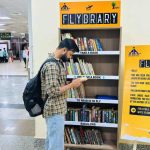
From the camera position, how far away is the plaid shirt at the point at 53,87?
2.41m

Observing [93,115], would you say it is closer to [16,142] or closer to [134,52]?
[134,52]

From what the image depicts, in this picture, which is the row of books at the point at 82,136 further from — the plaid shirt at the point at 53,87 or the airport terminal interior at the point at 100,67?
the plaid shirt at the point at 53,87

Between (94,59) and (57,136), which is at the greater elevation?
(94,59)

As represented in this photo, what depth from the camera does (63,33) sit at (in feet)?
11.5

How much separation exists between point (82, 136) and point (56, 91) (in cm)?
135

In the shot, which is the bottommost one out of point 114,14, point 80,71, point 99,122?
point 99,122

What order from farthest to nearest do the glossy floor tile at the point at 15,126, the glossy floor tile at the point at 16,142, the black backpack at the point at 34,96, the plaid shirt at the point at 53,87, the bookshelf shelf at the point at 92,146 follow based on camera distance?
the glossy floor tile at the point at 15,126 < the glossy floor tile at the point at 16,142 < the bookshelf shelf at the point at 92,146 < the black backpack at the point at 34,96 < the plaid shirt at the point at 53,87

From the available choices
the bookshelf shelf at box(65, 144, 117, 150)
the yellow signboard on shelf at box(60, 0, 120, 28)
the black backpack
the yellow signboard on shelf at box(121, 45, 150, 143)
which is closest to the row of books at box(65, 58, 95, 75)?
the yellow signboard on shelf at box(60, 0, 120, 28)

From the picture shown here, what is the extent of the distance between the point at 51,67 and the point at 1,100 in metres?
5.22

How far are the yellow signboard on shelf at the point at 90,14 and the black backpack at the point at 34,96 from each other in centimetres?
98

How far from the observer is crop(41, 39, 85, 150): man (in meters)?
2.42

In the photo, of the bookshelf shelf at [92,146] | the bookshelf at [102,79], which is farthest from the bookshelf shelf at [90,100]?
the bookshelf shelf at [92,146]

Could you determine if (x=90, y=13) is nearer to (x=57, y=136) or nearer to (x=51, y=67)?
(x=51, y=67)

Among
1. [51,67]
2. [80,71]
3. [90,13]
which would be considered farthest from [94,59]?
[51,67]
